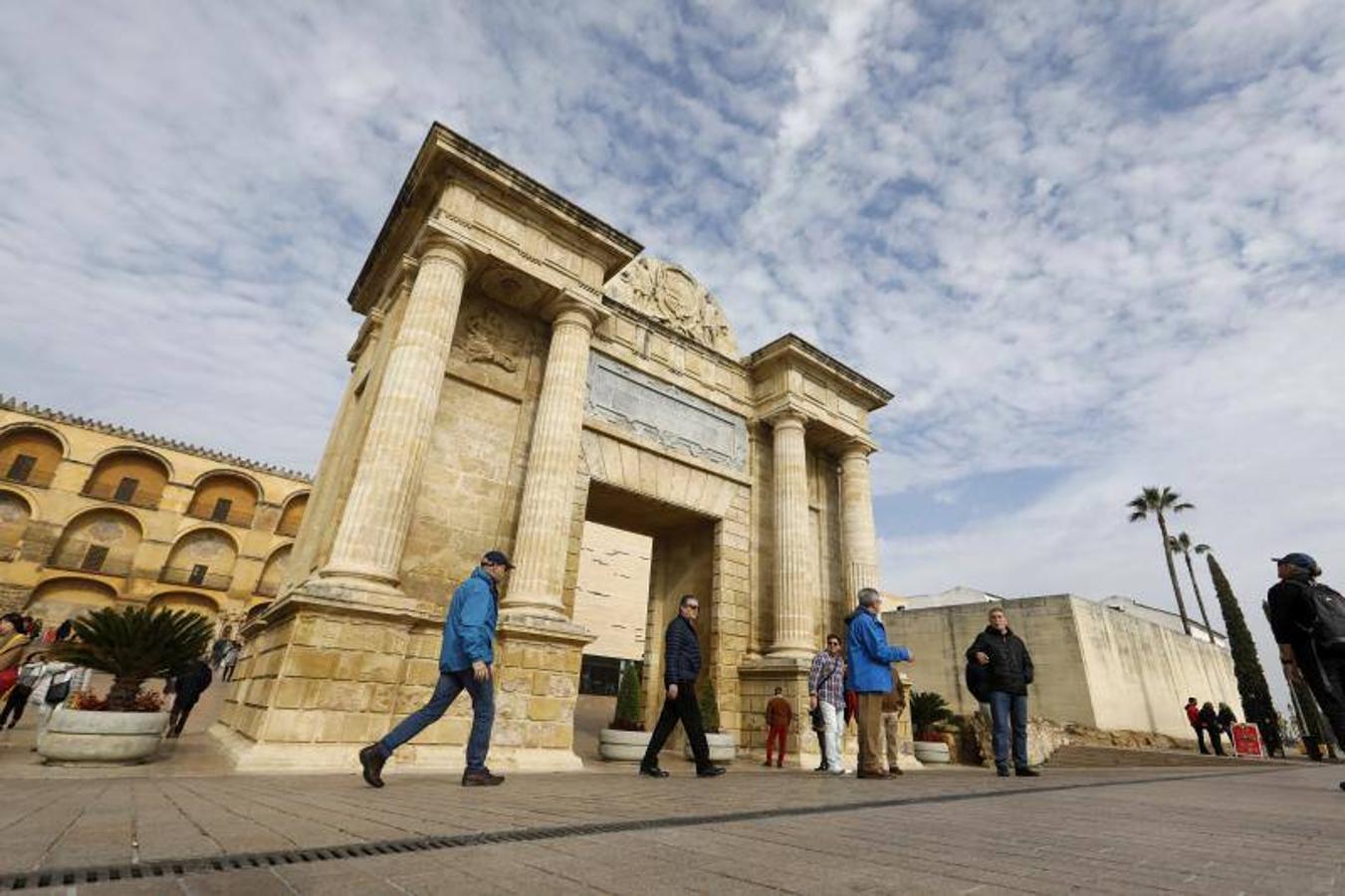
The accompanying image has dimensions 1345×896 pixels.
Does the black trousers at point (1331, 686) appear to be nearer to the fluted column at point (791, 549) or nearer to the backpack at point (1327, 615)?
the backpack at point (1327, 615)

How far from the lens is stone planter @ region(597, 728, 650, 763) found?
8492 millimetres

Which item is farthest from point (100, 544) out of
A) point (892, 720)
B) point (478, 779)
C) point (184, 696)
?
point (892, 720)

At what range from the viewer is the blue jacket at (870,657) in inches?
261

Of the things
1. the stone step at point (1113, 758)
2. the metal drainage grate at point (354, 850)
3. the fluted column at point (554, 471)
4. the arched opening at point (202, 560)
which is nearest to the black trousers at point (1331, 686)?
the metal drainage grate at point (354, 850)

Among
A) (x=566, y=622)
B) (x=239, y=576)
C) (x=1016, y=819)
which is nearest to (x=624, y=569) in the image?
(x=239, y=576)

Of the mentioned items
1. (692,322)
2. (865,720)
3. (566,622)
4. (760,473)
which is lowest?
(865,720)

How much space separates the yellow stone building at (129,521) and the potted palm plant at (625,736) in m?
27.7

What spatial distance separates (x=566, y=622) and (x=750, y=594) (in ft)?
15.3

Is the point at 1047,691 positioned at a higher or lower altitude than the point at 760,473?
lower

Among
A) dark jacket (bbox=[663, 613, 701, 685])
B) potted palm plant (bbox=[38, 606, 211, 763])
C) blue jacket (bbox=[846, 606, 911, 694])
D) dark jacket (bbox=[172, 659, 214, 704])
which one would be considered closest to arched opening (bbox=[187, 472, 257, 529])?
dark jacket (bbox=[172, 659, 214, 704])

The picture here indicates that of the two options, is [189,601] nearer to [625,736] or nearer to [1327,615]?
[625,736]

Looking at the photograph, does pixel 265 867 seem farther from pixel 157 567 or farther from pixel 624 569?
pixel 157 567

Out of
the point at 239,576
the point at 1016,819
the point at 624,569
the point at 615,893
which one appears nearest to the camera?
the point at 615,893

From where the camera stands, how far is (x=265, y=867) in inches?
76.7
